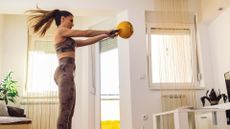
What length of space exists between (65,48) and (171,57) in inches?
101

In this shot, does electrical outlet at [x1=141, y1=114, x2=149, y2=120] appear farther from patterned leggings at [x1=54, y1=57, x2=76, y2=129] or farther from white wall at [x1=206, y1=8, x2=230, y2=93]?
patterned leggings at [x1=54, y1=57, x2=76, y2=129]

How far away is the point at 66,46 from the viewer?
223 centimetres

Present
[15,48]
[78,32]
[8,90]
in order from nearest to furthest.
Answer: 1. [78,32]
2. [8,90]
3. [15,48]

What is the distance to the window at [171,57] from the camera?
445 cm

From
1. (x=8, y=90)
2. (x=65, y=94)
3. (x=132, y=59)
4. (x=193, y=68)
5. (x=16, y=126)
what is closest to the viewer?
(x=65, y=94)

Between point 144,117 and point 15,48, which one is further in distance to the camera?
point 15,48

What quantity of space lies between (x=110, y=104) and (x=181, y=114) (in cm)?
229

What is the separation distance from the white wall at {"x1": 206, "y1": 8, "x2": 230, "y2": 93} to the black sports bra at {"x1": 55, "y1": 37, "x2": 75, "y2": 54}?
2638mm

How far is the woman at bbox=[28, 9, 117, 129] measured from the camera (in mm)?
2062

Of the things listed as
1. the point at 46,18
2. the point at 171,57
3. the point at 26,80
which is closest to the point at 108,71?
the point at 171,57

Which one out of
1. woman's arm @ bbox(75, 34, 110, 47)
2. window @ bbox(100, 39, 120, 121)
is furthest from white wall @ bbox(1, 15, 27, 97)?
woman's arm @ bbox(75, 34, 110, 47)

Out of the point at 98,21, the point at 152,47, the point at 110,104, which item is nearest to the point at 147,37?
the point at 152,47

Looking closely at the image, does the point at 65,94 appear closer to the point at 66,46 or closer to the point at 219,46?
the point at 66,46

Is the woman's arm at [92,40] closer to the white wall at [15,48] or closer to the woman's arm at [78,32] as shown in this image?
the woman's arm at [78,32]
